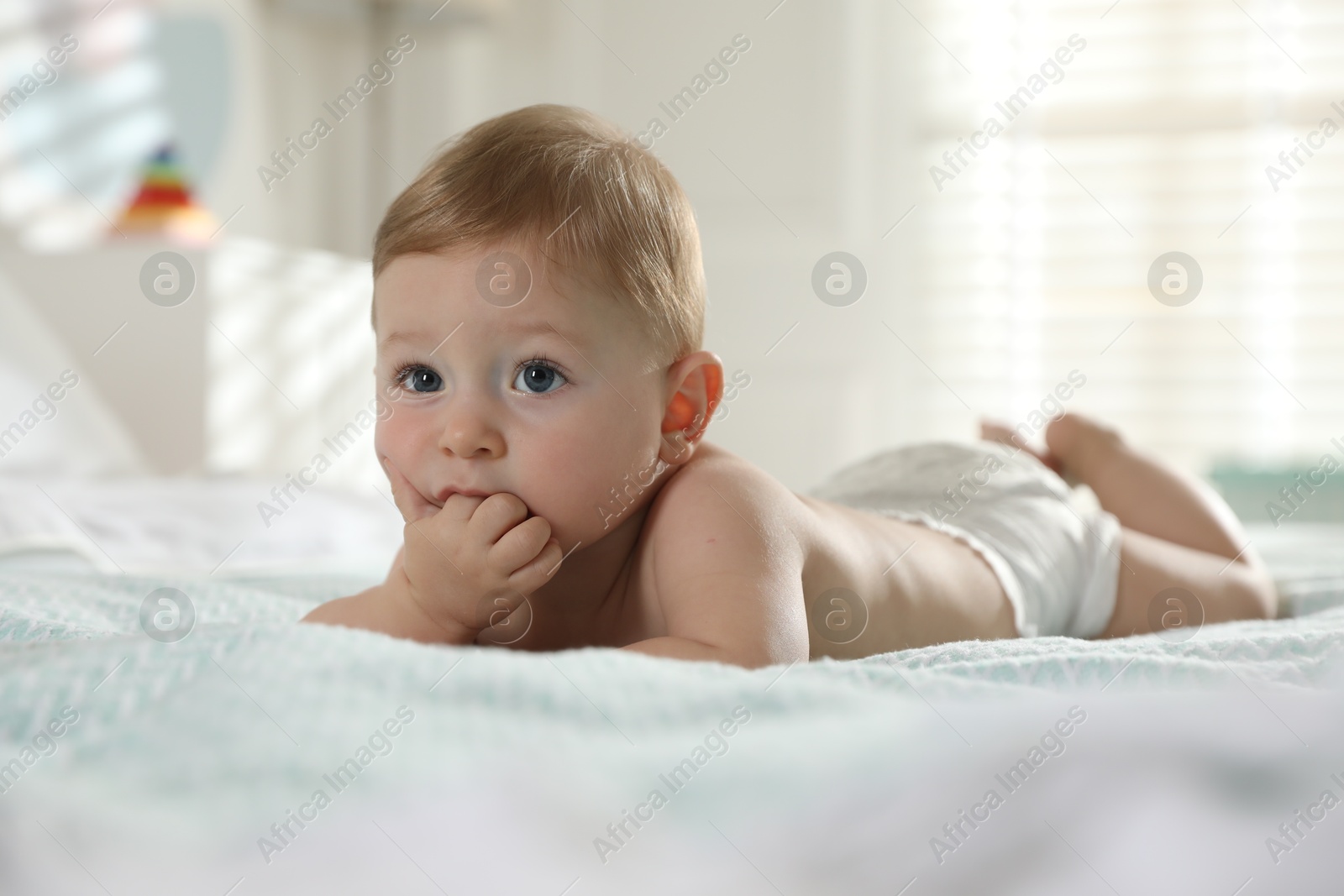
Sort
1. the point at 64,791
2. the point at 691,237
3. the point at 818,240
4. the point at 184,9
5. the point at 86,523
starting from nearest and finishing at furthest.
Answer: the point at 64,791 → the point at 691,237 → the point at 86,523 → the point at 184,9 → the point at 818,240

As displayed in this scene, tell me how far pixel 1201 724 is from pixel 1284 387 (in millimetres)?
2943

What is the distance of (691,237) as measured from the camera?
854mm

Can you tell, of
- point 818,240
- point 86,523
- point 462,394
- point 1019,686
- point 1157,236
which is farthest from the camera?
point 818,240

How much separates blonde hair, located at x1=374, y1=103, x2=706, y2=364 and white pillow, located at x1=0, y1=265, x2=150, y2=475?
1.08 m

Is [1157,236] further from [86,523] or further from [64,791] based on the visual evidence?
[64,791]

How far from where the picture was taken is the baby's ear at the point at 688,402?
2.69ft

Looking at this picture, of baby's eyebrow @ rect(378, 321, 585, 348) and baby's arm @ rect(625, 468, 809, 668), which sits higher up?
baby's eyebrow @ rect(378, 321, 585, 348)

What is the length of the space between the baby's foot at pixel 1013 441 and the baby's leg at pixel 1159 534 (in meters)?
0.01

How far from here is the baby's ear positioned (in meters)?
0.82

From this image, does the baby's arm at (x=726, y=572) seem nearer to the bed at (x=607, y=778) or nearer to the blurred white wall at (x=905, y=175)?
the bed at (x=607, y=778)

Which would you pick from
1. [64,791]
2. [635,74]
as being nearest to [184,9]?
[635,74]

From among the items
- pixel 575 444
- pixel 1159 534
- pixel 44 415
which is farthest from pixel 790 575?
pixel 44 415

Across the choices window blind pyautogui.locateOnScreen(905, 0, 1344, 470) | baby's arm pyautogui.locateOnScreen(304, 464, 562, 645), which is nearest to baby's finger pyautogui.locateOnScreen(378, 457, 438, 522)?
baby's arm pyautogui.locateOnScreen(304, 464, 562, 645)

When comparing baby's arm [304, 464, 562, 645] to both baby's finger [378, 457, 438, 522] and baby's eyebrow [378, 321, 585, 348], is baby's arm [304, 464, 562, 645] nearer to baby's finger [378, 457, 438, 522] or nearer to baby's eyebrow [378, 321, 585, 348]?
baby's finger [378, 457, 438, 522]
